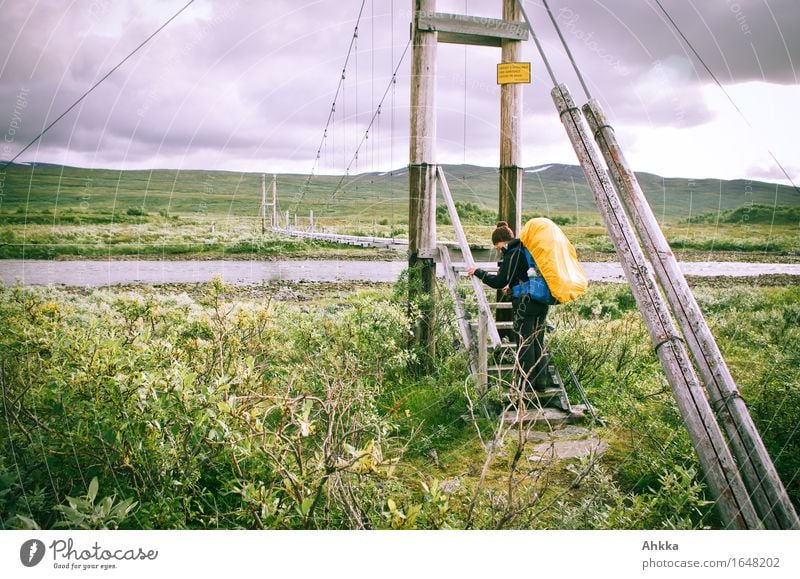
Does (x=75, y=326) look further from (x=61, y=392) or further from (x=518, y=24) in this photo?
(x=518, y=24)

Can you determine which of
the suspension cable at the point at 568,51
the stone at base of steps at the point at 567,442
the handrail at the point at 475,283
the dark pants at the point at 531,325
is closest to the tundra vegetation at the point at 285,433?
the stone at base of steps at the point at 567,442

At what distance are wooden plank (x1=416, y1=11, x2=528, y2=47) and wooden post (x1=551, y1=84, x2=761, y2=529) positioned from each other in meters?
2.97

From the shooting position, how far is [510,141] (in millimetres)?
5648

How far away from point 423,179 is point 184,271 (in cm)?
300

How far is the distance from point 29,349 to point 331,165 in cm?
823

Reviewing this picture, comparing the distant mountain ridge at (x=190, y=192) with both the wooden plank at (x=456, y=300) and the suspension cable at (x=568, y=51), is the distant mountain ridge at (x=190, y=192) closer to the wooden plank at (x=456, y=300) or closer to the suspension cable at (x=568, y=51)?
the wooden plank at (x=456, y=300)

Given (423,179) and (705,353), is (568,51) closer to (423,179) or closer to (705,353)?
(705,353)

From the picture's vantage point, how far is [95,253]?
5.29 metres

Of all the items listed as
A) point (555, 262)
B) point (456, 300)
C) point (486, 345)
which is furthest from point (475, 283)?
point (555, 262)

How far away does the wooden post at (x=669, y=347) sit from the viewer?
93.4 inches

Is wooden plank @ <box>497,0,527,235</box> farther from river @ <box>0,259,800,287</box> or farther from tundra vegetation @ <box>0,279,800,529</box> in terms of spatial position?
river @ <box>0,259,800,287</box>

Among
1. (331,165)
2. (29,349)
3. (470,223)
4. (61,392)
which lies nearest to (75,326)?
(29,349)

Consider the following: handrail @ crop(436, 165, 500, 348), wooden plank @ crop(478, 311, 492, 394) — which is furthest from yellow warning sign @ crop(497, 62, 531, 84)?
wooden plank @ crop(478, 311, 492, 394)

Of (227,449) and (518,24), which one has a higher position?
(518,24)
